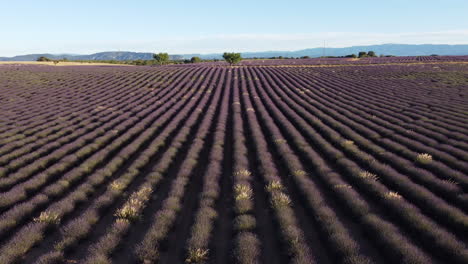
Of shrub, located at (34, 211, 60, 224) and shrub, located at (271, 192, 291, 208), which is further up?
shrub, located at (34, 211, 60, 224)

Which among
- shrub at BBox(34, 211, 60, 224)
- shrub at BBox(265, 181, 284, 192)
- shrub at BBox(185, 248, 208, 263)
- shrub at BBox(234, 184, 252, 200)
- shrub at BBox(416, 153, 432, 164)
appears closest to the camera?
shrub at BBox(185, 248, 208, 263)

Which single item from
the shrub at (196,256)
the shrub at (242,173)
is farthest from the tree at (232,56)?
the shrub at (196,256)

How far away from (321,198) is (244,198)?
2100 mm

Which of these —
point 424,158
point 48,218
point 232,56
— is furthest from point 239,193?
point 232,56

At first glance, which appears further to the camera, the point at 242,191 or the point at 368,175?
the point at 368,175

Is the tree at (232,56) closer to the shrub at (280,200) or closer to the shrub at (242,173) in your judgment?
the shrub at (242,173)

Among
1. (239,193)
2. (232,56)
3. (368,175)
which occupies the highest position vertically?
(232,56)

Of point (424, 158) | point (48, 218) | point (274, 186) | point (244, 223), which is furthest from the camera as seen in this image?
point (424, 158)

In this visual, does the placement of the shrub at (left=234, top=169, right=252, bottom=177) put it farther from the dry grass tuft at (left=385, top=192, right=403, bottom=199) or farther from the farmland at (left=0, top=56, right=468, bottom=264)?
the dry grass tuft at (left=385, top=192, right=403, bottom=199)

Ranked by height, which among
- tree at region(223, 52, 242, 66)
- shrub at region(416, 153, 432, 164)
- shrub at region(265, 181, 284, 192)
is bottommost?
shrub at region(265, 181, 284, 192)

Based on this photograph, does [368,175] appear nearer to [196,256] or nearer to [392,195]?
[392,195]

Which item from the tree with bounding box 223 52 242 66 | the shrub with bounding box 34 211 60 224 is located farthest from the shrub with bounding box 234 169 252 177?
the tree with bounding box 223 52 242 66

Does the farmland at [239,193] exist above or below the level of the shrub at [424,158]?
below

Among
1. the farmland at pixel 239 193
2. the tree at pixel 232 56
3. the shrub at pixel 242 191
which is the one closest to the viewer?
the farmland at pixel 239 193
